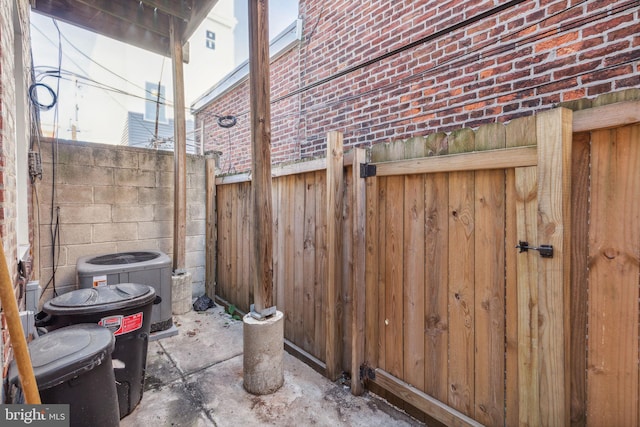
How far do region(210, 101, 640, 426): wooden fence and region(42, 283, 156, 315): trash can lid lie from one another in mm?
1284

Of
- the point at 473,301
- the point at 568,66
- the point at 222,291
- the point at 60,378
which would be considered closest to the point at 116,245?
the point at 222,291

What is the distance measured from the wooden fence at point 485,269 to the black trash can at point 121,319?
Answer: 1.28 metres

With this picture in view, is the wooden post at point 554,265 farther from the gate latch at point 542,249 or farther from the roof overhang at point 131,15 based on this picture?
the roof overhang at point 131,15

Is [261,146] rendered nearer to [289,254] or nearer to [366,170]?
[366,170]

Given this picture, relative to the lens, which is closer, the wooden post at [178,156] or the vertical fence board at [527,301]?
the vertical fence board at [527,301]

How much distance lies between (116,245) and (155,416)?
2213 mm

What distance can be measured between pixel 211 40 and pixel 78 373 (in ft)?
46.1

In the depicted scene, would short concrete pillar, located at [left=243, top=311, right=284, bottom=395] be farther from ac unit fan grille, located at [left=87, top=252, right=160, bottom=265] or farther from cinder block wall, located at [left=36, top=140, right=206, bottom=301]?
cinder block wall, located at [left=36, top=140, right=206, bottom=301]

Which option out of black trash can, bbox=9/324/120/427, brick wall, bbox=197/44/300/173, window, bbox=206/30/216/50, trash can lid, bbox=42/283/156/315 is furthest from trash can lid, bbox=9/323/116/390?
window, bbox=206/30/216/50

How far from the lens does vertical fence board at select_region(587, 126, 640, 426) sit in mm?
1210

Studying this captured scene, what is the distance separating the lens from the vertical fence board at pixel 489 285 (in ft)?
5.23

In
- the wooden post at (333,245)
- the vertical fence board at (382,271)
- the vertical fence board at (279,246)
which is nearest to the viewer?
the vertical fence board at (382,271)

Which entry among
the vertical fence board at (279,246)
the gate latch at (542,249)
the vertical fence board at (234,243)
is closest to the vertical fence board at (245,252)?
the vertical fence board at (234,243)

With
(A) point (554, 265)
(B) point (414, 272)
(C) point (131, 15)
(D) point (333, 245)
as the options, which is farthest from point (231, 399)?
(C) point (131, 15)
